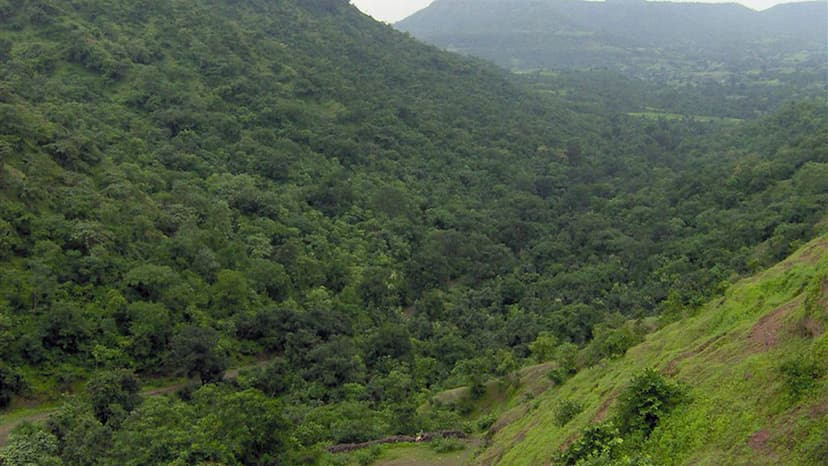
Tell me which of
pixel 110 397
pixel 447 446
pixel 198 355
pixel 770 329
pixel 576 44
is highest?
pixel 576 44

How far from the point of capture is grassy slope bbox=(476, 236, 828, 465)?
870 centimetres

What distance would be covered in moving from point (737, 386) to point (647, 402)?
142 centimetres

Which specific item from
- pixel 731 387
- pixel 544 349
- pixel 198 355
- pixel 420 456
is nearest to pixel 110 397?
pixel 198 355

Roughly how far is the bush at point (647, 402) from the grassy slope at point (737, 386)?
24 cm

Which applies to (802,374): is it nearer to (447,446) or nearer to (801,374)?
(801,374)

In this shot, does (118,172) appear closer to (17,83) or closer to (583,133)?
(17,83)

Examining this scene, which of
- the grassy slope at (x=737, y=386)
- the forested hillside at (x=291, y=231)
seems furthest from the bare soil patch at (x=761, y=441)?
the forested hillside at (x=291, y=231)

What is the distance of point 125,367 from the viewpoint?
2336cm

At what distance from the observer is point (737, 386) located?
33.1 feet

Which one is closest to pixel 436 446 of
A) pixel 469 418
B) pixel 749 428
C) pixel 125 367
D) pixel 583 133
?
pixel 469 418

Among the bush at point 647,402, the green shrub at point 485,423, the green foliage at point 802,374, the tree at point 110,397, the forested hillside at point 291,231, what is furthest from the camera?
the forested hillside at point 291,231

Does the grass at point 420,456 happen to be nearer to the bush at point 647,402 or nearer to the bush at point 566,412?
the bush at point 566,412

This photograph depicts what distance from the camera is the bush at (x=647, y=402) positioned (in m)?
10.8

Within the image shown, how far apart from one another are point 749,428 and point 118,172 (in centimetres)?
2916
